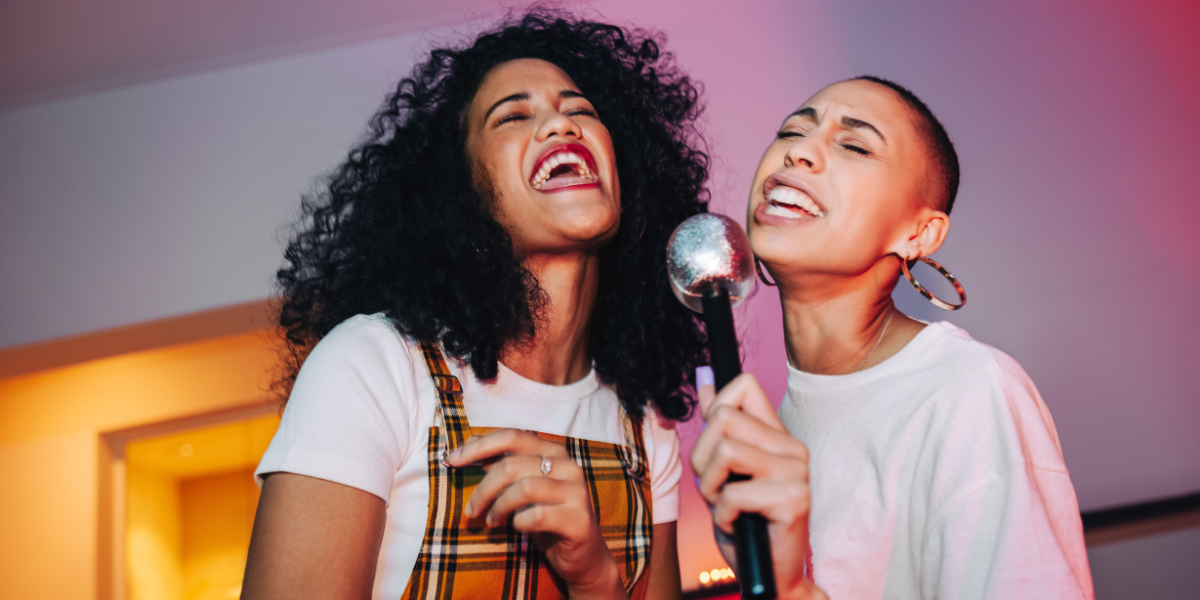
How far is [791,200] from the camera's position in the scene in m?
→ 1.48

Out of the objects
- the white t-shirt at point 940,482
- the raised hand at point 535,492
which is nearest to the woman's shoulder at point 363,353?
the raised hand at point 535,492

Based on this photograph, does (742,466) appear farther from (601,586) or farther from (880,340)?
(880,340)

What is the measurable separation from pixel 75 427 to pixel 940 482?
511 cm

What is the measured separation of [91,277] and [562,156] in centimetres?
302

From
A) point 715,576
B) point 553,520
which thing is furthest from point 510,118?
point 715,576

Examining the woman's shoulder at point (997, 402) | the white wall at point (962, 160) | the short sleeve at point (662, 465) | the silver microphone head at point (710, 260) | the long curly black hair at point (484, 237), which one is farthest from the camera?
the white wall at point (962, 160)

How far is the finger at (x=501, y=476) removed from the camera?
1081mm

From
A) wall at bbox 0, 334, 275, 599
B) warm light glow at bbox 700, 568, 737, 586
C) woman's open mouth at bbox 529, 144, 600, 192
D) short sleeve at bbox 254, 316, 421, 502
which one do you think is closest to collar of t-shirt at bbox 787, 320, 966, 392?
woman's open mouth at bbox 529, 144, 600, 192

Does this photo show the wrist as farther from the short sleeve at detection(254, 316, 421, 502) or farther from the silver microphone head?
the silver microphone head

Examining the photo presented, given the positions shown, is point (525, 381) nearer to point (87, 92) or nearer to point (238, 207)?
point (238, 207)

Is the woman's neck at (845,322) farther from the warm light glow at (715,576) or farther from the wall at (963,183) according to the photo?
the warm light glow at (715,576)

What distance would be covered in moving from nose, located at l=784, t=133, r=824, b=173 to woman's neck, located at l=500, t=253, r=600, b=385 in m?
0.49

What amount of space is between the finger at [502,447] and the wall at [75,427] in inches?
143

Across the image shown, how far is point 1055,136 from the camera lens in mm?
3281
